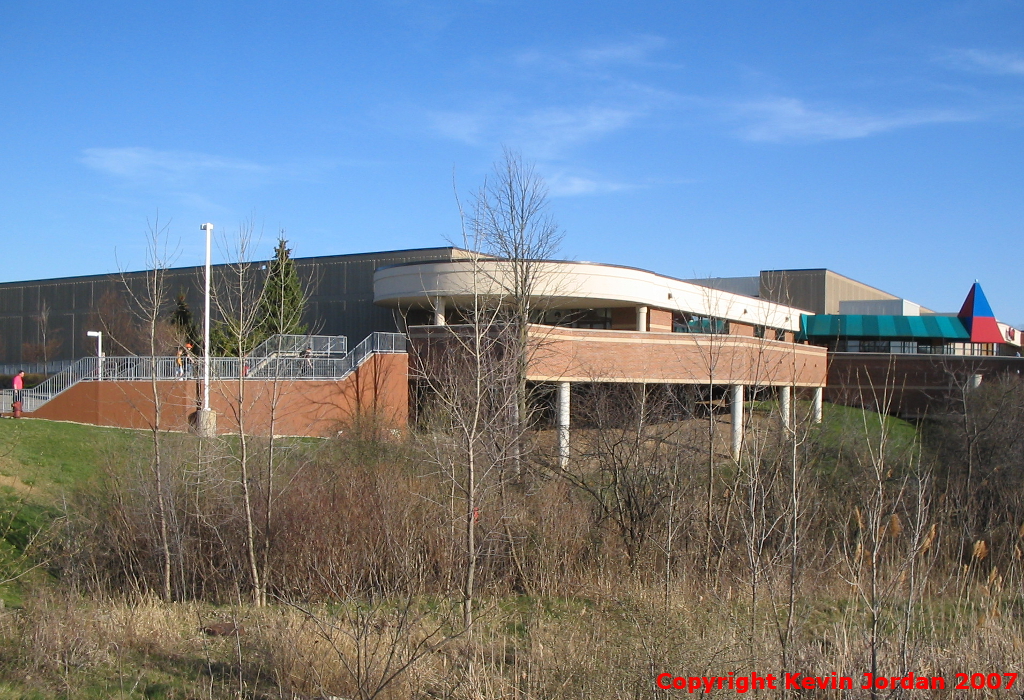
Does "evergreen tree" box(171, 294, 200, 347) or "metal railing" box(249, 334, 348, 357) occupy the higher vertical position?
"evergreen tree" box(171, 294, 200, 347)

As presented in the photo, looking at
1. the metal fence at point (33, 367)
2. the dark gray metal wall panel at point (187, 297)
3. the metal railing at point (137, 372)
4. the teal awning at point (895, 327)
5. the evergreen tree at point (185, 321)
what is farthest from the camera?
the metal fence at point (33, 367)

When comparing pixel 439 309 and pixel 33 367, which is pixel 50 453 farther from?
pixel 33 367

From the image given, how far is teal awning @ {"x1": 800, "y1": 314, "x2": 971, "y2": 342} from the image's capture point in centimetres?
4747

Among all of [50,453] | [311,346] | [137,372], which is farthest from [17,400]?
[311,346]

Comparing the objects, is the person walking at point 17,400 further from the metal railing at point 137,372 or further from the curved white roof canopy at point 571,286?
the curved white roof canopy at point 571,286

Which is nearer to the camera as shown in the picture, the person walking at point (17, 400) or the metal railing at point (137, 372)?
the person walking at point (17, 400)

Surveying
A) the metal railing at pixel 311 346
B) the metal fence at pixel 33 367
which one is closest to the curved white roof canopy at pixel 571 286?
the metal railing at pixel 311 346

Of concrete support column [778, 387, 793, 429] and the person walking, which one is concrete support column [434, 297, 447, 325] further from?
concrete support column [778, 387, 793, 429]

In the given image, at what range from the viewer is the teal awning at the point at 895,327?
47.5 metres

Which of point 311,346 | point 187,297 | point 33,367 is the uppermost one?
point 187,297

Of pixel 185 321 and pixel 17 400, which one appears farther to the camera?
pixel 185 321

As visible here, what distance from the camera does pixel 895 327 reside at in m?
48.0

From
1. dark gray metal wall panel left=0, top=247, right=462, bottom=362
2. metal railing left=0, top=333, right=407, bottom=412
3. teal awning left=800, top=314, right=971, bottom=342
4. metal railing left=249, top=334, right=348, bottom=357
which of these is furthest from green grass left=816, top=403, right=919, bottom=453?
dark gray metal wall panel left=0, top=247, right=462, bottom=362

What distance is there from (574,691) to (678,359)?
23.1 metres
